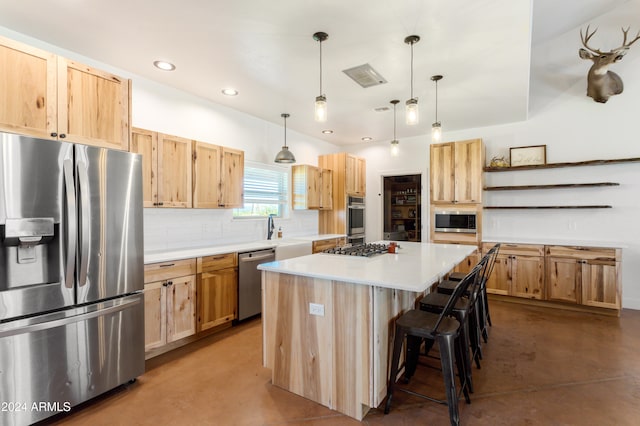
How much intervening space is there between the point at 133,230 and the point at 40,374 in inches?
39.9

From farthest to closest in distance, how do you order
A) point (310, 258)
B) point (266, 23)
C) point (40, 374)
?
point (310, 258) < point (266, 23) < point (40, 374)

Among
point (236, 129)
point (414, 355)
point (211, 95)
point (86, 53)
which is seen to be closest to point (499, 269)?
point (414, 355)

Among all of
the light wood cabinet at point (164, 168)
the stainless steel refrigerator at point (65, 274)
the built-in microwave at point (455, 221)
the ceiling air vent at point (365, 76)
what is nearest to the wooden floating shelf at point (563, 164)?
the built-in microwave at point (455, 221)

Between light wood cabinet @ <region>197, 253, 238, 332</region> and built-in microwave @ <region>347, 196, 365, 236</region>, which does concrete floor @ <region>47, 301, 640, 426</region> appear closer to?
light wood cabinet @ <region>197, 253, 238, 332</region>

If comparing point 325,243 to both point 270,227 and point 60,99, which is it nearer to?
point 270,227

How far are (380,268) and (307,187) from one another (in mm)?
3167

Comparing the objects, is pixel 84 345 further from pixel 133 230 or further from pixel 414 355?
pixel 414 355

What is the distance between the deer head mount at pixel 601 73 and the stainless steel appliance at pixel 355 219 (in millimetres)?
3772

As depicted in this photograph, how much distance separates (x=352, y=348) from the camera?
2004 millimetres

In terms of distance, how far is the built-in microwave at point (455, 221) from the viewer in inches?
197

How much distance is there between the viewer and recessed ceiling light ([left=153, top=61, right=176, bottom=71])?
2.98 metres

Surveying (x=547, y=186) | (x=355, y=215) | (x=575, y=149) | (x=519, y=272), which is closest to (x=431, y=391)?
(x=519, y=272)

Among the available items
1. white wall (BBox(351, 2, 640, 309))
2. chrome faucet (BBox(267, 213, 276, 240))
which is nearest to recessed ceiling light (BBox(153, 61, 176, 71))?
chrome faucet (BBox(267, 213, 276, 240))

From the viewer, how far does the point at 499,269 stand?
15.2 feet
